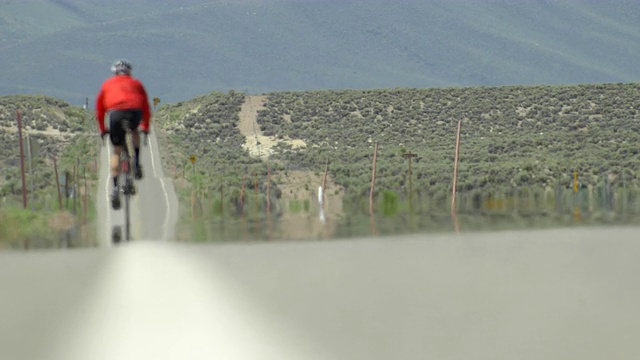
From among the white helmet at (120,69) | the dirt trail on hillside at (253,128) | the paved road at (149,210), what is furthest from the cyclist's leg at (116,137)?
the dirt trail on hillside at (253,128)

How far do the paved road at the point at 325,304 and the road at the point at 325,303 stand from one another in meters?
0.02

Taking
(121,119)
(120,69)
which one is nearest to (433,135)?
(120,69)

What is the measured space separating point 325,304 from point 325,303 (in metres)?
0.04

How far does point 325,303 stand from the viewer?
10.2 metres

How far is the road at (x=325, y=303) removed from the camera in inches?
361

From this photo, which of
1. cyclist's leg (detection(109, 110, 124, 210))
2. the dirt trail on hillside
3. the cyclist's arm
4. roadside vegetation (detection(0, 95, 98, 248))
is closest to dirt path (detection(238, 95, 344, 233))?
the dirt trail on hillside

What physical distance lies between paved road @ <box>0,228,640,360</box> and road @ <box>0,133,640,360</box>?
0.02 meters

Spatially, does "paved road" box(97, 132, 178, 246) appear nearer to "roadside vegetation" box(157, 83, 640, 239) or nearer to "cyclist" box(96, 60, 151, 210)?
"cyclist" box(96, 60, 151, 210)

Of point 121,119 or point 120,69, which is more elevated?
point 120,69

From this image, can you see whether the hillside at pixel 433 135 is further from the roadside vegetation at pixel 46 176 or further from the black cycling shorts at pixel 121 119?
the black cycling shorts at pixel 121 119

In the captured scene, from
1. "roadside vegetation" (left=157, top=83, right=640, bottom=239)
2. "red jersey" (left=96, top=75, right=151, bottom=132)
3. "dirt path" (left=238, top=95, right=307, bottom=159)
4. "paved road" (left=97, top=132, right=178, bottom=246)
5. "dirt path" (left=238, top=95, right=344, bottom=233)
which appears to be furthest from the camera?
"dirt path" (left=238, top=95, right=307, bottom=159)

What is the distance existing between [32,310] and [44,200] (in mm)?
24878

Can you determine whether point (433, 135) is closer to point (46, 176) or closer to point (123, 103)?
point (46, 176)

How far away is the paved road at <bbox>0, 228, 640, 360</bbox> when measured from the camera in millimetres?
9180
